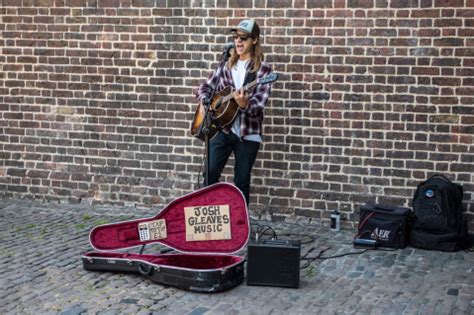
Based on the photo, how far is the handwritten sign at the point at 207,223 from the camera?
5527mm

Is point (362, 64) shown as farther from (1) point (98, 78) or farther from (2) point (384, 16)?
(1) point (98, 78)

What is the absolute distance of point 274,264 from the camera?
5305mm

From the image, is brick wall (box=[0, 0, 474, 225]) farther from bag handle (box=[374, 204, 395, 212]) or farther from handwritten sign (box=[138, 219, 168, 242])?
handwritten sign (box=[138, 219, 168, 242])

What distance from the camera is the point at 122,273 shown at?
559 centimetres

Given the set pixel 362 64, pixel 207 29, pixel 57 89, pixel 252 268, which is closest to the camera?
pixel 252 268

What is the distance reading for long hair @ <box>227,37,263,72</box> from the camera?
21.3ft

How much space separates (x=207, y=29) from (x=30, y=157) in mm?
2689

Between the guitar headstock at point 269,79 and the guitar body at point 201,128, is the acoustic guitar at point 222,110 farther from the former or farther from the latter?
the guitar headstock at point 269,79

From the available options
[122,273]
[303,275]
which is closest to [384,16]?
[303,275]

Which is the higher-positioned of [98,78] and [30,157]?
[98,78]

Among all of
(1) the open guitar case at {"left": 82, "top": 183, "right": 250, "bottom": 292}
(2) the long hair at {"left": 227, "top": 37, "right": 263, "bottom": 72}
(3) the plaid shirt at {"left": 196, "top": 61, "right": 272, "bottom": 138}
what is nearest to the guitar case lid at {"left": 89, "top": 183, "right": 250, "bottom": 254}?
(1) the open guitar case at {"left": 82, "top": 183, "right": 250, "bottom": 292}

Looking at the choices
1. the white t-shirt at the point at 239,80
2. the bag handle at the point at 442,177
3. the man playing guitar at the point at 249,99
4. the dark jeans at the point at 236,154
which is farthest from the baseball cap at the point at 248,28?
the bag handle at the point at 442,177

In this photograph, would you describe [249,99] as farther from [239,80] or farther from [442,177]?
[442,177]

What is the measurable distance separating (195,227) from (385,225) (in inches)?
77.0
